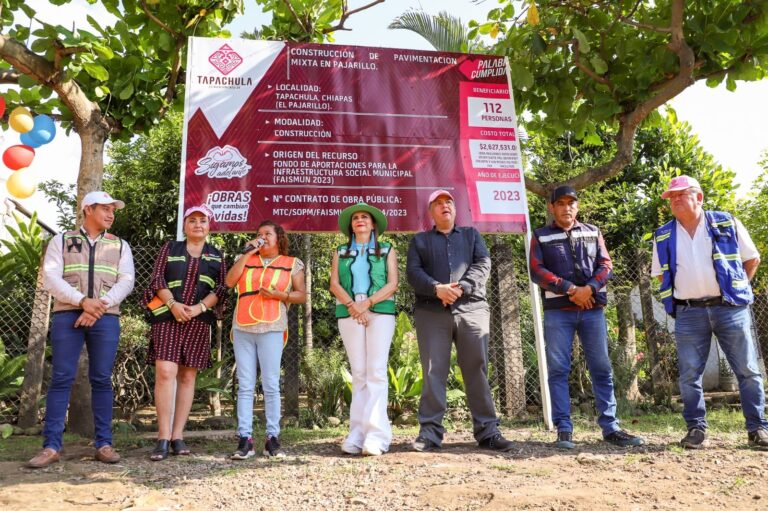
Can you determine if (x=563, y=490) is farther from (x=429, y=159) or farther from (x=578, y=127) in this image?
(x=578, y=127)

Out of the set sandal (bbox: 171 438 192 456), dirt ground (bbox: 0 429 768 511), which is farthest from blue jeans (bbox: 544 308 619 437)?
sandal (bbox: 171 438 192 456)

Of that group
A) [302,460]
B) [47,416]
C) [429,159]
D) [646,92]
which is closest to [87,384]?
[47,416]

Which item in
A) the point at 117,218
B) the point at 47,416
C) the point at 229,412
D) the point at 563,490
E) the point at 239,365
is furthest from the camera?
the point at 117,218

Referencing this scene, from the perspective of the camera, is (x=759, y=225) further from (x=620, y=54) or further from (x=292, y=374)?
(x=292, y=374)

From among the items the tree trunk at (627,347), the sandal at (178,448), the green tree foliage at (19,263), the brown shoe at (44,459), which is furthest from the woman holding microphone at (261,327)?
the tree trunk at (627,347)

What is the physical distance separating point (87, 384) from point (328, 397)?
7.81ft

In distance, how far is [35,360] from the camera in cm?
640

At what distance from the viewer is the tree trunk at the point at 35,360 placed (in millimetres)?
6328

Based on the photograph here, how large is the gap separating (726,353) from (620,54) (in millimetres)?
3139

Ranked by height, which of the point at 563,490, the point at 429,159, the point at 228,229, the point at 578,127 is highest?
the point at 578,127

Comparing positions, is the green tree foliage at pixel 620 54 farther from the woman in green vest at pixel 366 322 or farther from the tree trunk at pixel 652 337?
the woman in green vest at pixel 366 322

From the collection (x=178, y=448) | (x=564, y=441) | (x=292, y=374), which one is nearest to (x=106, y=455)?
(x=178, y=448)

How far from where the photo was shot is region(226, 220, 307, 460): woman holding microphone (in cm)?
479

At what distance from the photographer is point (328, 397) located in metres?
6.84
